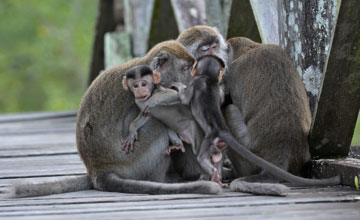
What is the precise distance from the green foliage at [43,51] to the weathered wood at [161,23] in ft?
48.5

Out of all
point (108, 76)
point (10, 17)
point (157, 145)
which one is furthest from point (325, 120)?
point (10, 17)

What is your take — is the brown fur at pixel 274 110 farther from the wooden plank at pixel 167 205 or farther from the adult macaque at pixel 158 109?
the wooden plank at pixel 167 205

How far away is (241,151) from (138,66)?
3.16ft

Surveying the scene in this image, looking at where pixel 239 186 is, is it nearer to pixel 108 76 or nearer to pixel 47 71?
pixel 108 76

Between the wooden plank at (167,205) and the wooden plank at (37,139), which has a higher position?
the wooden plank at (167,205)

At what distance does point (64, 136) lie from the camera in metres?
8.34

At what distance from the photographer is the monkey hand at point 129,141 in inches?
166

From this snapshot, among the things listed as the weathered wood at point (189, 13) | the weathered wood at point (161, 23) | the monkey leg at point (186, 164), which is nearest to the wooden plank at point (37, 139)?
the weathered wood at point (161, 23)

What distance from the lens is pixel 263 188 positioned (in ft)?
11.9

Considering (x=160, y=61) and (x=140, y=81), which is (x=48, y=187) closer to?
(x=140, y=81)

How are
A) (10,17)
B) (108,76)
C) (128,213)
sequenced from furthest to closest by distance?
(10,17) < (108,76) < (128,213)

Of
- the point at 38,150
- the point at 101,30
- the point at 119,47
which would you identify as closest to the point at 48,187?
the point at 38,150

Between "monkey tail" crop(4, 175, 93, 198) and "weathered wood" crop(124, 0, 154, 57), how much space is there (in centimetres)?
444

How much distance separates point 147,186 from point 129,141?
428mm
